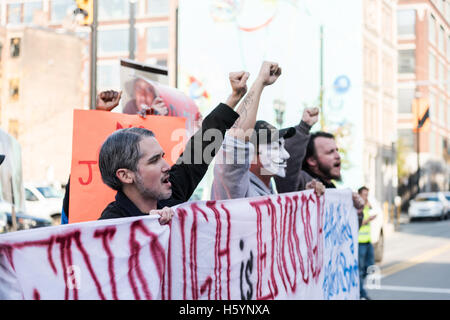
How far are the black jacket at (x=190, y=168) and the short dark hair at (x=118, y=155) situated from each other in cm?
9

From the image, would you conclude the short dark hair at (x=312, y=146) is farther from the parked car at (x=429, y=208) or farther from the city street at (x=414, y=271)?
the parked car at (x=429, y=208)

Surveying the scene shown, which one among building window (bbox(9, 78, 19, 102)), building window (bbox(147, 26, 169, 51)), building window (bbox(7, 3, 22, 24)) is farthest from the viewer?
building window (bbox(147, 26, 169, 51))

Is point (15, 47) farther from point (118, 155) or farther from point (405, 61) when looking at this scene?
point (118, 155)

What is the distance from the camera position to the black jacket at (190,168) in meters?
3.05

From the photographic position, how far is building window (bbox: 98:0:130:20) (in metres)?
60.8

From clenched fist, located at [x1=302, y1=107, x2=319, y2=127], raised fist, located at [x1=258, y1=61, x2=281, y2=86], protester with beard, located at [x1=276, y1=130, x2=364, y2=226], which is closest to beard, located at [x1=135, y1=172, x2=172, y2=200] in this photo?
raised fist, located at [x1=258, y1=61, x2=281, y2=86]

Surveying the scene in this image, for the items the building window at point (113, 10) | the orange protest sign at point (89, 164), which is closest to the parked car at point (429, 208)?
the orange protest sign at point (89, 164)

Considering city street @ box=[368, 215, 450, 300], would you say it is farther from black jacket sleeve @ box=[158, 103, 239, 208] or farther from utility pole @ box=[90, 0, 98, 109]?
black jacket sleeve @ box=[158, 103, 239, 208]

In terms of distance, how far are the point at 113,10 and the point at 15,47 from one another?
23.7m

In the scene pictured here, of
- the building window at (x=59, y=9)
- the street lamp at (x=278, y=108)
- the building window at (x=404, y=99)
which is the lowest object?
the street lamp at (x=278, y=108)

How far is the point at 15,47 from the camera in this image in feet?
128

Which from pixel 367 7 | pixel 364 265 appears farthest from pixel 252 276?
pixel 367 7

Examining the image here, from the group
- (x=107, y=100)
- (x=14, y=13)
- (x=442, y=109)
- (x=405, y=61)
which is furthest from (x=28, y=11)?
(x=107, y=100)

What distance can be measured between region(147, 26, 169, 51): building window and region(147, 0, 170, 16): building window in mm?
1343
